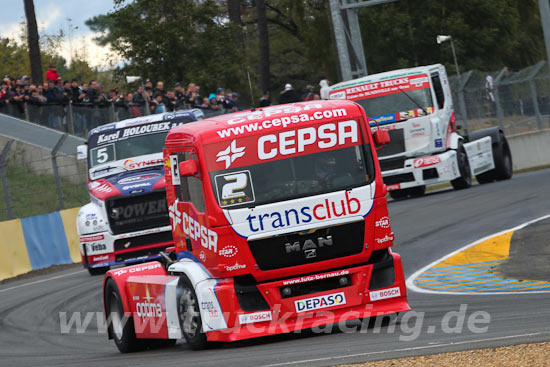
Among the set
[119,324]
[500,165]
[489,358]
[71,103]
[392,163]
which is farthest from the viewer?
[71,103]

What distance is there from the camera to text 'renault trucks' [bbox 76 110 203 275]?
1725cm

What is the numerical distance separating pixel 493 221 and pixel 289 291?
9372 millimetres

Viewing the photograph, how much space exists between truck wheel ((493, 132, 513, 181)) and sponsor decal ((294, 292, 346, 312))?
17.3 m

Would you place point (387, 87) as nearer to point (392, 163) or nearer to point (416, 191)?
point (392, 163)

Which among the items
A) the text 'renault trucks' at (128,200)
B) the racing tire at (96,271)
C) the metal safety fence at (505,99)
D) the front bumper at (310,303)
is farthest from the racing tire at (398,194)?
the front bumper at (310,303)

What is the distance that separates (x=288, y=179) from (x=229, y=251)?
0.87 m

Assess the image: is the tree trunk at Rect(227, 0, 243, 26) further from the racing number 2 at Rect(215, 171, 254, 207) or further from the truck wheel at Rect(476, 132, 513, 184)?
the racing number 2 at Rect(215, 171, 254, 207)

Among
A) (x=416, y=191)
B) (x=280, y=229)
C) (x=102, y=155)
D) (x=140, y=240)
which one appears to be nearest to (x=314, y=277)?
(x=280, y=229)

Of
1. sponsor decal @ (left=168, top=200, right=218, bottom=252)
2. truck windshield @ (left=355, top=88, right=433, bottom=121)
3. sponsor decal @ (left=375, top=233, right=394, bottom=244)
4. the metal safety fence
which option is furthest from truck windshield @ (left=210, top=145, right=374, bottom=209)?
the metal safety fence

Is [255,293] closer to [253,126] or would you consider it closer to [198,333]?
[198,333]

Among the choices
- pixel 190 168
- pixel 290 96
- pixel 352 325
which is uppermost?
pixel 290 96

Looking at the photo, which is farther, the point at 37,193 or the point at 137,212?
the point at 37,193

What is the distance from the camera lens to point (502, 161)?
26.2 metres

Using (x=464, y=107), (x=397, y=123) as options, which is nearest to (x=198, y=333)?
(x=397, y=123)
